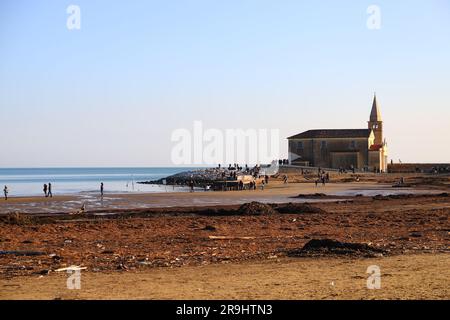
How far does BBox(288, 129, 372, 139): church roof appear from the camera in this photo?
10500 centimetres

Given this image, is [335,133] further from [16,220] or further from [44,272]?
[44,272]

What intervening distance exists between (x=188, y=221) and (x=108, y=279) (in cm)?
1488

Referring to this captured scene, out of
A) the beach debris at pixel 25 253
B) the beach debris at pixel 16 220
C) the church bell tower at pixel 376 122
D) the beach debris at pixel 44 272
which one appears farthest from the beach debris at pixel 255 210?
the church bell tower at pixel 376 122

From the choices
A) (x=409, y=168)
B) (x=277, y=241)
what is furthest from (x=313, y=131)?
(x=277, y=241)

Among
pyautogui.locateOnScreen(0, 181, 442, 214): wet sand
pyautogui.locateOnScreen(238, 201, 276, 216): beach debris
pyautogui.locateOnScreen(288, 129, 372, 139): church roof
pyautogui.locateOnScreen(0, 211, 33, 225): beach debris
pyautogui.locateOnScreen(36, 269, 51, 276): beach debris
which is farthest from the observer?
pyautogui.locateOnScreen(288, 129, 372, 139): church roof

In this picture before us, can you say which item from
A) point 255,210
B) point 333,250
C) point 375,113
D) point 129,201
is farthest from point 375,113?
point 333,250

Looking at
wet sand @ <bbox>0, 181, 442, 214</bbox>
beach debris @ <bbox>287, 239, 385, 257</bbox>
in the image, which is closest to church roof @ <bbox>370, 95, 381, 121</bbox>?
wet sand @ <bbox>0, 181, 442, 214</bbox>

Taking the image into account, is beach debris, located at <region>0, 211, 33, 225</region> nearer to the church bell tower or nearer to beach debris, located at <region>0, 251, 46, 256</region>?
beach debris, located at <region>0, 251, 46, 256</region>

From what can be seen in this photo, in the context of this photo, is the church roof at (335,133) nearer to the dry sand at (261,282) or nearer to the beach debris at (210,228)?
the beach debris at (210,228)

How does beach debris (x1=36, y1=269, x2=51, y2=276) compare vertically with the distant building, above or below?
below

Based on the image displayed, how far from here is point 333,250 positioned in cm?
1638

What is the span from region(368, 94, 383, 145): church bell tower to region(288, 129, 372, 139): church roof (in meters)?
12.0
